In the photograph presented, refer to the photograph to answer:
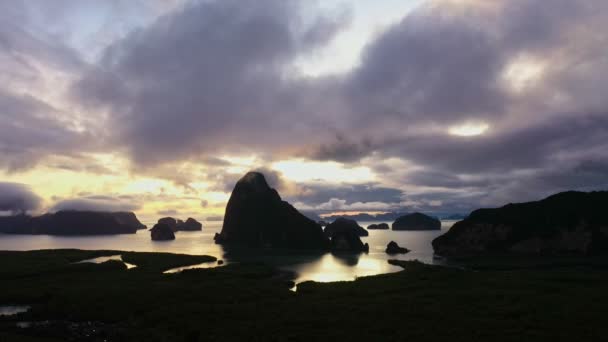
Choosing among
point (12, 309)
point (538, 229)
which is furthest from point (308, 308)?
point (538, 229)

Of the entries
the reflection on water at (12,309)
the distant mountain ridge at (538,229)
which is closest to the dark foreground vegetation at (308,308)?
the reflection on water at (12,309)

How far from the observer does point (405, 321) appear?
5503cm

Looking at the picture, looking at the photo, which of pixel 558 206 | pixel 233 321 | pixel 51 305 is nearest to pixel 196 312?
pixel 233 321

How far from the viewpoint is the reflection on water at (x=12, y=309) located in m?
65.7

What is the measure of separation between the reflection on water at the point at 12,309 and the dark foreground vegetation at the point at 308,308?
1949 millimetres

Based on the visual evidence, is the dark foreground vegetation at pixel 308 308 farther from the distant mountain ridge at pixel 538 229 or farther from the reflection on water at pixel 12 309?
the distant mountain ridge at pixel 538 229

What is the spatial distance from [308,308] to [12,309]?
182ft

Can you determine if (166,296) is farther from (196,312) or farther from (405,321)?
(405,321)

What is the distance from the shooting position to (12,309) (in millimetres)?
68750

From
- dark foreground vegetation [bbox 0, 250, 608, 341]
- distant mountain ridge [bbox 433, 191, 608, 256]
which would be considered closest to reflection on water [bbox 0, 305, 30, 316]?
dark foreground vegetation [bbox 0, 250, 608, 341]

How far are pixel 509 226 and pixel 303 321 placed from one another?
525 feet

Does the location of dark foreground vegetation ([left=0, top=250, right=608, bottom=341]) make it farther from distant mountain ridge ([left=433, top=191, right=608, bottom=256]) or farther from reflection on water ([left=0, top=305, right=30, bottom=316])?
distant mountain ridge ([left=433, top=191, right=608, bottom=256])

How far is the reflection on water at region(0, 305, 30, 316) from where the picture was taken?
Answer: 216 ft

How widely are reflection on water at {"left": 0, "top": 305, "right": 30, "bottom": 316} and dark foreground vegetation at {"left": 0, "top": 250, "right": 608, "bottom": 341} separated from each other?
1949 millimetres
